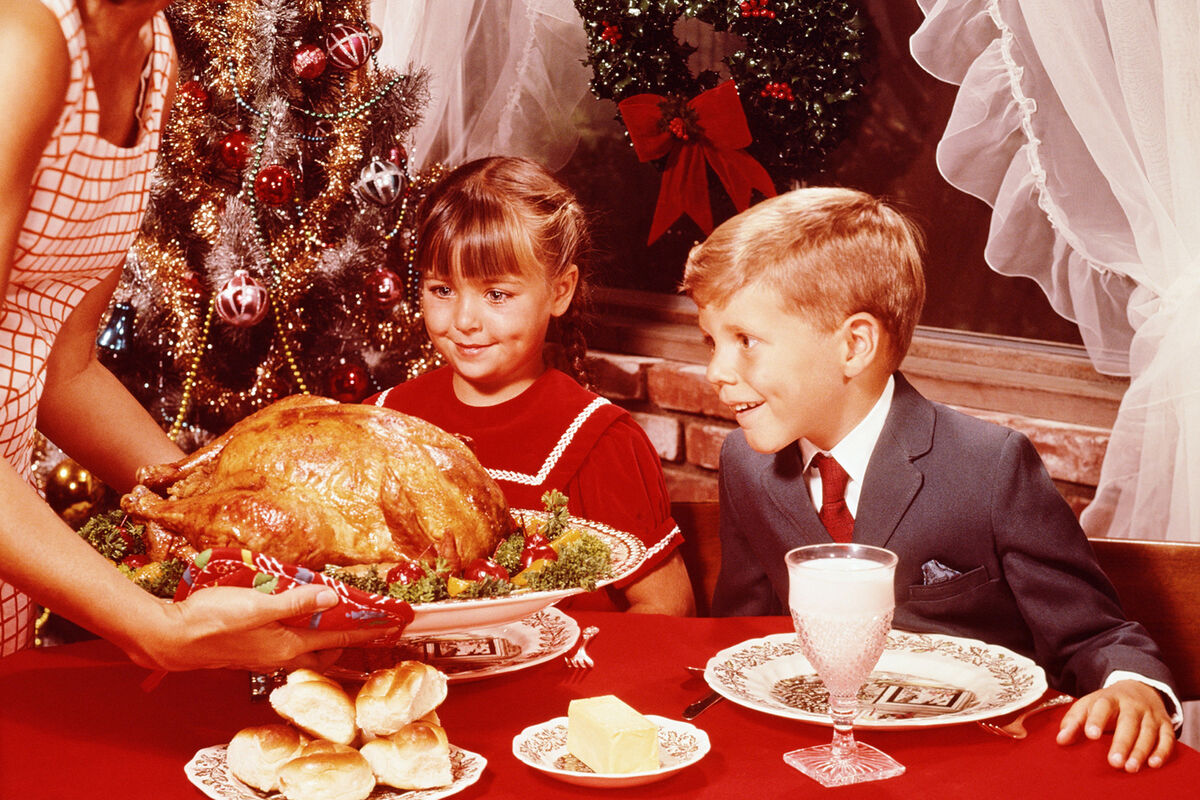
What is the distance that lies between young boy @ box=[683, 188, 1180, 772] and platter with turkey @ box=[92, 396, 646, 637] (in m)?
0.42

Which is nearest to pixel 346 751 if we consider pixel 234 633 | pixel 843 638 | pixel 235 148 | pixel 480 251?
pixel 234 633

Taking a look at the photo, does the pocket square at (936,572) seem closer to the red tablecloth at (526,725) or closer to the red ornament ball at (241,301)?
the red tablecloth at (526,725)

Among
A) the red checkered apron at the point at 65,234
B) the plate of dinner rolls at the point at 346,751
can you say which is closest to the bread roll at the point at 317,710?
Result: the plate of dinner rolls at the point at 346,751

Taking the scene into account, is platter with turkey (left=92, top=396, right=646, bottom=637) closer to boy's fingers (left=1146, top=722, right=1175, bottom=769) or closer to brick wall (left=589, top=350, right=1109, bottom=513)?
boy's fingers (left=1146, top=722, right=1175, bottom=769)

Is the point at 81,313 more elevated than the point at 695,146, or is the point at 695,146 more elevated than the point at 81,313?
the point at 695,146

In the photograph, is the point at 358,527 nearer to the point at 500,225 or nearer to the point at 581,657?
the point at 581,657

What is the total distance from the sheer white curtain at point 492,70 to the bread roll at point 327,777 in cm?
264

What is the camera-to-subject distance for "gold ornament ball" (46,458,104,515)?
3029 millimetres

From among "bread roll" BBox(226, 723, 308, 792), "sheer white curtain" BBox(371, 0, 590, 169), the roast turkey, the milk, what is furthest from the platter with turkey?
"sheer white curtain" BBox(371, 0, 590, 169)

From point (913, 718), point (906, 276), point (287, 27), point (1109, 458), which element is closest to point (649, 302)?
point (287, 27)

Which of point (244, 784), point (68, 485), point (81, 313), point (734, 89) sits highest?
point (734, 89)

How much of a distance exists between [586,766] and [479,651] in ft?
1.26

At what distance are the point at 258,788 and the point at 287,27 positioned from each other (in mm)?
2239

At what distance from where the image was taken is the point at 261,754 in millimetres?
1057
